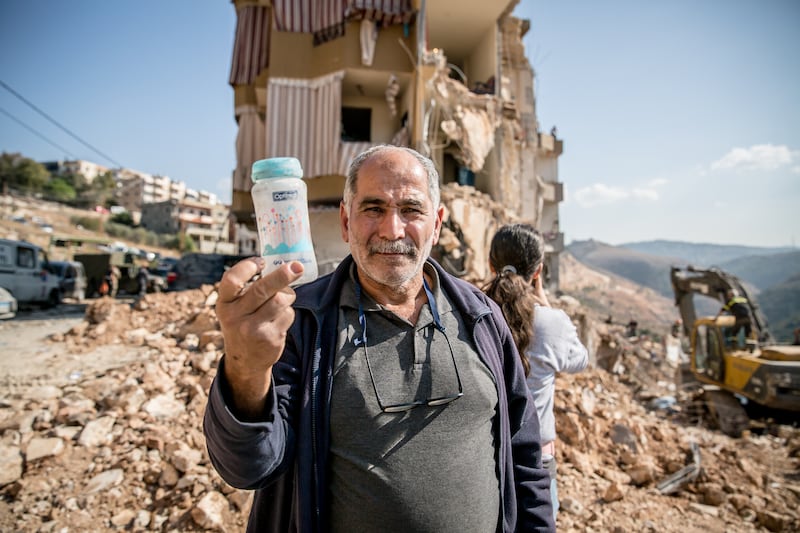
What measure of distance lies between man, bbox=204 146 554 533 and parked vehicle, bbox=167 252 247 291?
14349 mm

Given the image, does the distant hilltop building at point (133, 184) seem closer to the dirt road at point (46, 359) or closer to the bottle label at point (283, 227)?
the dirt road at point (46, 359)

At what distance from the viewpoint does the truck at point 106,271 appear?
1759cm

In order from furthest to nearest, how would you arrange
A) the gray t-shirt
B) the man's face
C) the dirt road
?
the dirt road → the man's face → the gray t-shirt

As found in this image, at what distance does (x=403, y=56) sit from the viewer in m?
11.4

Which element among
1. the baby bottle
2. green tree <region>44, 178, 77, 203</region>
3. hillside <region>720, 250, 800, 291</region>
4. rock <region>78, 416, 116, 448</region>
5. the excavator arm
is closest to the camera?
the baby bottle

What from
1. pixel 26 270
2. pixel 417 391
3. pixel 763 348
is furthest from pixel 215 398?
pixel 26 270

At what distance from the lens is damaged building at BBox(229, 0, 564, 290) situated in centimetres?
1091

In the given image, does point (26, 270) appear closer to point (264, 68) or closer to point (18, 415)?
point (264, 68)

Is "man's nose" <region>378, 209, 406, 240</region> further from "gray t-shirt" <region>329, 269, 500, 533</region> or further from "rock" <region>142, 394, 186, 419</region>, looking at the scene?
"rock" <region>142, 394, 186, 419</region>

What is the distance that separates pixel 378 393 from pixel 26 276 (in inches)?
623

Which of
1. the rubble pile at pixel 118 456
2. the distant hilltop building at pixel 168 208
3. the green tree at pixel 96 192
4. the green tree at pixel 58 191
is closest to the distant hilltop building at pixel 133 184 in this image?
the distant hilltop building at pixel 168 208

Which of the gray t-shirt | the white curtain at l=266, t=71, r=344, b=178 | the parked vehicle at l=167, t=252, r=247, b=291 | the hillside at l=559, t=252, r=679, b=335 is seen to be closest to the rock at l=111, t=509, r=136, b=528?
the gray t-shirt

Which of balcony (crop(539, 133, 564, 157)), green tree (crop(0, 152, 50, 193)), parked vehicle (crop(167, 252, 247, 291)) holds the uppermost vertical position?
green tree (crop(0, 152, 50, 193))

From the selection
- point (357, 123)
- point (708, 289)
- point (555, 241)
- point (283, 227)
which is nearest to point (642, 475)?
point (283, 227)
